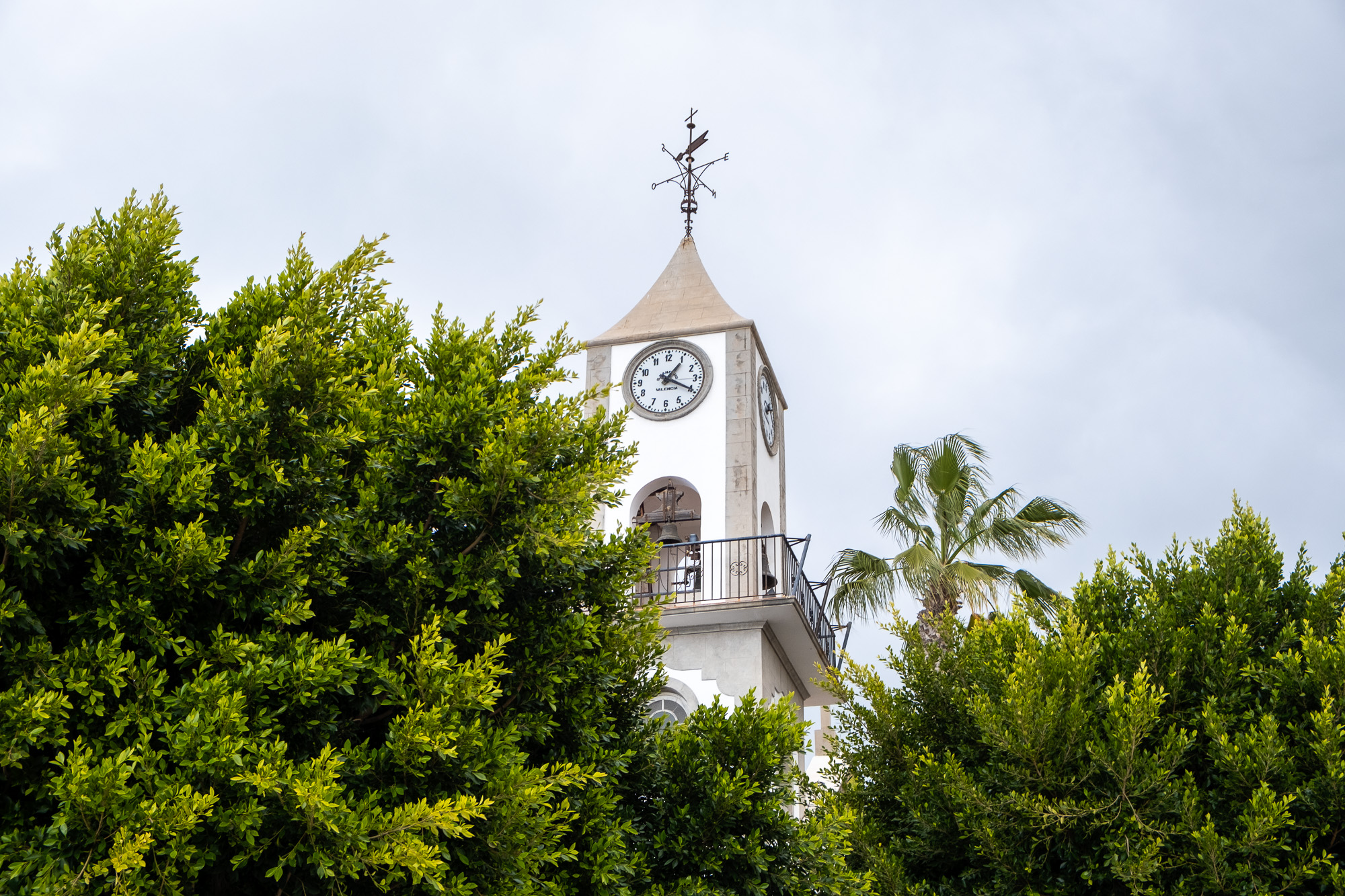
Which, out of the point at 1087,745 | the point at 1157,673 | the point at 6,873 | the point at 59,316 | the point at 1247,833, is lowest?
the point at 6,873

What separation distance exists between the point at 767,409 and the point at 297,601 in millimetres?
12332

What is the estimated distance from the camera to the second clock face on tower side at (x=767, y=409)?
17969mm

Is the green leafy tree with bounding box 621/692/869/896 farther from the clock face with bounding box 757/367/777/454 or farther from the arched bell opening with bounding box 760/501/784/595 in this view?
the clock face with bounding box 757/367/777/454

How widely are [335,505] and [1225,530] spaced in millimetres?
8209

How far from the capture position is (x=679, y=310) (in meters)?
18.5

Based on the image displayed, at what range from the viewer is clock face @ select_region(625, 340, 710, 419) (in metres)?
17.5

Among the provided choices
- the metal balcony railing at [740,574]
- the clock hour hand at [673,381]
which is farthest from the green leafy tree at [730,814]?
the clock hour hand at [673,381]

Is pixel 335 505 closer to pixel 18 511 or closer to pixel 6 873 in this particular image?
pixel 18 511

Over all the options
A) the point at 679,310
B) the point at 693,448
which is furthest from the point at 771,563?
the point at 679,310

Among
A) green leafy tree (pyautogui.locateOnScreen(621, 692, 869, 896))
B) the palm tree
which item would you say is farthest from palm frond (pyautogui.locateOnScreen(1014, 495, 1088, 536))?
green leafy tree (pyautogui.locateOnScreen(621, 692, 869, 896))

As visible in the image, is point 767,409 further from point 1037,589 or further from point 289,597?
point 289,597

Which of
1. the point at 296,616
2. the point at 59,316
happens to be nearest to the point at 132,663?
the point at 296,616

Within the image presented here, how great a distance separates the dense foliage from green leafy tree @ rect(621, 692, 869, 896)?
2108mm

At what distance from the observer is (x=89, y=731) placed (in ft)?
19.9
